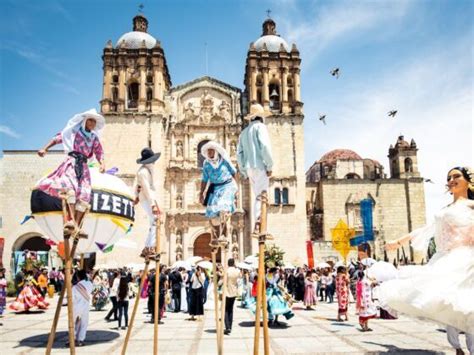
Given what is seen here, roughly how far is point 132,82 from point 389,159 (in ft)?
81.9

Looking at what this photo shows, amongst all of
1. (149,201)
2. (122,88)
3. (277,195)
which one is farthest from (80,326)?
(122,88)

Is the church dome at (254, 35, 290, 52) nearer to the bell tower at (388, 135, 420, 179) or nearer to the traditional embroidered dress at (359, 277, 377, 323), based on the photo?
the bell tower at (388, 135, 420, 179)

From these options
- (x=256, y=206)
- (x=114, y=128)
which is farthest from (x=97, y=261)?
(x=256, y=206)

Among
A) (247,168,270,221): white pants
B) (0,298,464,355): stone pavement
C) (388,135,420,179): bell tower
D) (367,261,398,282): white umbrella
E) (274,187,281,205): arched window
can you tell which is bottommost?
(0,298,464,355): stone pavement

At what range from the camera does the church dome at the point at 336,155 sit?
43.9 meters

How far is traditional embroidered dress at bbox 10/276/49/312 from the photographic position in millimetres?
13104

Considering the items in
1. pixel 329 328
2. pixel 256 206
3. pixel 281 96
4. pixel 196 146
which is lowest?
pixel 329 328

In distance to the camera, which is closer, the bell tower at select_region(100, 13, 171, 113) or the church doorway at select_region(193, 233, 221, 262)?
the church doorway at select_region(193, 233, 221, 262)

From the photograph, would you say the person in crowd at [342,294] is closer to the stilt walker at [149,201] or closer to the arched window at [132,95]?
the stilt walker at [149,201]

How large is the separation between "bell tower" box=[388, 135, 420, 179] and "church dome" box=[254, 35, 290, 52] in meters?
14.4

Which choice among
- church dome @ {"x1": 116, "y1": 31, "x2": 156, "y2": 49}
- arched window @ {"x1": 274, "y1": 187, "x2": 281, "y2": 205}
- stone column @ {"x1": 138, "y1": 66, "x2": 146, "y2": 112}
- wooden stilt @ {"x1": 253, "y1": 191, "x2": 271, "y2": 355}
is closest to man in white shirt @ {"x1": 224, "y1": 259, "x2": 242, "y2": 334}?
wooden stilt @ {"x1": 253, "y1": 191, "x2": 271, "y2": 355}

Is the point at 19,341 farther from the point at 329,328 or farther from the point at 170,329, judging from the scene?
the point at 329,328

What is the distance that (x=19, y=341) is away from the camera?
7.98 metres

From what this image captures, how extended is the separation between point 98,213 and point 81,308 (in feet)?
6.97
